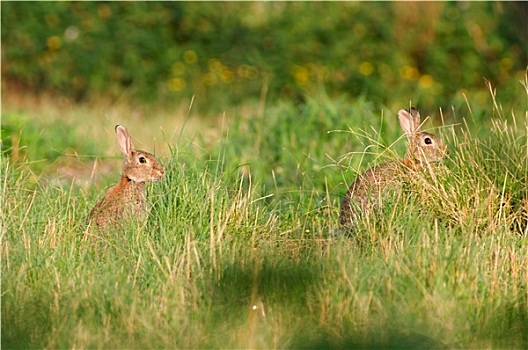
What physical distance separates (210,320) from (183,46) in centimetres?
910

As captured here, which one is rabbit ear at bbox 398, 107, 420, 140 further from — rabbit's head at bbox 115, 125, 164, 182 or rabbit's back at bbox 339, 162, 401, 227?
rabbit's head at bbox 115, 125, 164, 182

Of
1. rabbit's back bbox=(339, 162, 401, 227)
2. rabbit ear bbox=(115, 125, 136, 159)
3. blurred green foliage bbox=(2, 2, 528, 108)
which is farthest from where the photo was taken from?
blurred green foliage bbox=(2, 2, 528, 108)

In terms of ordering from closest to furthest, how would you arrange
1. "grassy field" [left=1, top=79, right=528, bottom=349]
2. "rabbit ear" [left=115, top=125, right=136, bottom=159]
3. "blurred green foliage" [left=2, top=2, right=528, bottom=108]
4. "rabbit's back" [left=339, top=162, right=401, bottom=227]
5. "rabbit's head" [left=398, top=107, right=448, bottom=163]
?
"grassy field" [left=1, top=79, right=528, bottom=349]
"rabbit's back" [left=339, top=162, right=401, bottom=227]
"rabbit's head" [left=398, top=107, right=448, bottom=163]
"rabbit ear" [left=115, top=125, right=136, bottom=159]
"blurred green foliage" [left=2, top=2, right=528, bottom=108]

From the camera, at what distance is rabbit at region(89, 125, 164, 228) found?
5.78 m

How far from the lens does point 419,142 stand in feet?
20.9

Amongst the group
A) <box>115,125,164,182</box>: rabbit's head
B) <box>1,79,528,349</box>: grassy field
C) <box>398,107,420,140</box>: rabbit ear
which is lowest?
<box>1,79,528,349</box>: grassy field

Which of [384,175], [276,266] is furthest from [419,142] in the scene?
[276,266]

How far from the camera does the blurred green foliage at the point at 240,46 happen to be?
42.1 feet

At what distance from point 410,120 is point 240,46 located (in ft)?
22.8

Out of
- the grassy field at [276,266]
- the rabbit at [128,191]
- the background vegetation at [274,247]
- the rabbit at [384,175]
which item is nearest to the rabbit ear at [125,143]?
the rabbit at [128,191]

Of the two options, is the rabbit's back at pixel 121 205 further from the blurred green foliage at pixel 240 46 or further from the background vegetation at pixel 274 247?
the blurred green foliage at pixel 240 46

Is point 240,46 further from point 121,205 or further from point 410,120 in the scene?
point 121,205

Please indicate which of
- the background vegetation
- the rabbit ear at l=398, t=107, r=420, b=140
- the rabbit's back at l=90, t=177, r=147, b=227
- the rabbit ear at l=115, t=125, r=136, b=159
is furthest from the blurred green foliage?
the rabbit's back at l=90, t=177, r=147, b=227

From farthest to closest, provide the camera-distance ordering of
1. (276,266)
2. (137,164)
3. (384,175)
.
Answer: (137,164) < (384,175) < (276,266)
